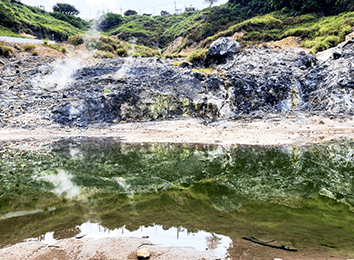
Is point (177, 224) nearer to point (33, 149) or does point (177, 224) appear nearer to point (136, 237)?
point (136, 237)

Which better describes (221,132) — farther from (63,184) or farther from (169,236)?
(169,236)

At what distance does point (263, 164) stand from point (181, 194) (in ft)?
15.2

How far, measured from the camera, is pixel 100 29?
2872 inches

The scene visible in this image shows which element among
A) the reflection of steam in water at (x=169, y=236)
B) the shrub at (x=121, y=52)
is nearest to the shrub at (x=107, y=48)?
the shrub at (x=121, y=52)

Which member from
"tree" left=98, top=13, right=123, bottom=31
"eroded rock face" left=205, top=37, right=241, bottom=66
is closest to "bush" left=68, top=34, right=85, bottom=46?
"eroded rock face" left=205, top=37, right=241, bottom=66

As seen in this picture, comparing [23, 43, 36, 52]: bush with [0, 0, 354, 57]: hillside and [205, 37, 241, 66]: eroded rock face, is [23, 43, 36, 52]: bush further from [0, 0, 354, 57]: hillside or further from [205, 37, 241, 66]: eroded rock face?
[205, 37, 241, 66]: eroded rock face

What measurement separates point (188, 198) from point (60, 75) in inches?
869

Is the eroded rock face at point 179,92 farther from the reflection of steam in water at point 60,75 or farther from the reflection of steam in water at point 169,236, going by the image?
the reflection of steam in water at point 169,236

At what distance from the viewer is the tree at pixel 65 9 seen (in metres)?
70.2

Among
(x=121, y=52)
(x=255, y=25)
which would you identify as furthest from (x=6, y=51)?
(x=255, y=25)

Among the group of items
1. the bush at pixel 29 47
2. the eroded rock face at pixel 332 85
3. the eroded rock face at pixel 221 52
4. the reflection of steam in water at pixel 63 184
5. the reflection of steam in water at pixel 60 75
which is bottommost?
the reflection of steam in water at pixel 63 184

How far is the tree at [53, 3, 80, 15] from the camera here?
70156 millimetres

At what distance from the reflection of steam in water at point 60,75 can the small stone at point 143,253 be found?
2095 cm

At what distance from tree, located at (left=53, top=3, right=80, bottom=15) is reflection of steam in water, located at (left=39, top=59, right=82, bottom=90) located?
6351cm
